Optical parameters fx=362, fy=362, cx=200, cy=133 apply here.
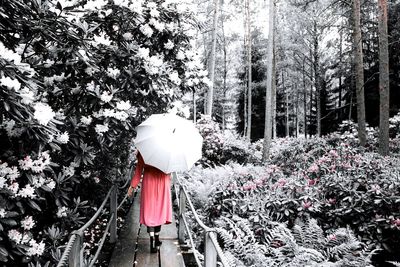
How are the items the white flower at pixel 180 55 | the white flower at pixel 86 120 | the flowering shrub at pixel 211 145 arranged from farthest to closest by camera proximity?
the flowering shrub at pixel 211 145 → the white flower at pixel 180 55 → the white flower at pixel 86 120

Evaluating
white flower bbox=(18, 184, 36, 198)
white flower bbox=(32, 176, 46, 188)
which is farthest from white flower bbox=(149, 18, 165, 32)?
white flower bbox=(18, 184, 36, 198)

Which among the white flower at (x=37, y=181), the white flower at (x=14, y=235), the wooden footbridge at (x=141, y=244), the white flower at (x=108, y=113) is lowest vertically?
the wooden footbridge at (x=141, y=244)

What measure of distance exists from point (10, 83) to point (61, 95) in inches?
72.8

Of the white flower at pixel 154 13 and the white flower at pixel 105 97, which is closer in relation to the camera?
the white flower at pixel 105 97

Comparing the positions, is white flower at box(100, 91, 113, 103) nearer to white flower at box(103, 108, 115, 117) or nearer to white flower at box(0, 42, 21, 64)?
white flower at box(103, 108, 115, 117)

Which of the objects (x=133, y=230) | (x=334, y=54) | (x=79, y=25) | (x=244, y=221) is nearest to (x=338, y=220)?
(x=244, y=221)

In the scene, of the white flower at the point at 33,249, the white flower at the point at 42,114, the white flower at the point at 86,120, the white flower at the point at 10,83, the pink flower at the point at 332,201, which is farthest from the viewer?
the pink flower at the point at 332,201

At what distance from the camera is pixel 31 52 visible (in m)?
4.50

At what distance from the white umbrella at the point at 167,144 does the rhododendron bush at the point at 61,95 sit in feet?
1.25

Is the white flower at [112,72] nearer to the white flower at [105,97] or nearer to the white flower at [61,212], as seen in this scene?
the white flower at [105,97]

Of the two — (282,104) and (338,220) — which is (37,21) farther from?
(282,104)

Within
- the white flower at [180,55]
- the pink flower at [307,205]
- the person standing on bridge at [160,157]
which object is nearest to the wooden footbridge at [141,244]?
the person standing on bridge at [160,157]

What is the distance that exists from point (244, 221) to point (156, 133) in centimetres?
243

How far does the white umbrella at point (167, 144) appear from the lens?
5027 mm
